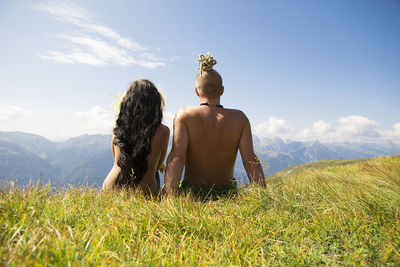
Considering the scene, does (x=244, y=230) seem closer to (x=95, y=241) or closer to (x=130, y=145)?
(x=95, y=241)

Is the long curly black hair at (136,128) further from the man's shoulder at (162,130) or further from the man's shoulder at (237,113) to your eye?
the man's shoulder at (237,113)

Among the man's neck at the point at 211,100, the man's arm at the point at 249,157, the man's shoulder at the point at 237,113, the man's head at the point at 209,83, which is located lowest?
the man's arm at the point at 249,157

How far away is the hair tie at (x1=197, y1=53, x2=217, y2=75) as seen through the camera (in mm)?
4984

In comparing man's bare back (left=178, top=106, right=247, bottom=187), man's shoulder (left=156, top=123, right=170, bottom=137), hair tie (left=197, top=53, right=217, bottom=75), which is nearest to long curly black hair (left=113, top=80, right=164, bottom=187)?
man's shoulder (left=156, top=123, right=170, bottom=137)

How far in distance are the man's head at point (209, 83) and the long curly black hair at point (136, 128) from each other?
1.10m

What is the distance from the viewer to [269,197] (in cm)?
323

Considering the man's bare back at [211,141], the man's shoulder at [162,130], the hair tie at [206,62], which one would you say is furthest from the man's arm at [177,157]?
the hair tie at [206,62]

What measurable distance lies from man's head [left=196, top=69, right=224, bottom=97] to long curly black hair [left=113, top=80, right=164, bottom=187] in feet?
3.60

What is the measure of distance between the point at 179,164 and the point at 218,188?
1.15 meters

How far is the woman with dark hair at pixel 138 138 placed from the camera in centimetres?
477

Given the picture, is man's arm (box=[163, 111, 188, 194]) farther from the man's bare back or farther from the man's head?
the man's head

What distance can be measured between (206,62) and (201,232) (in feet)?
12.5

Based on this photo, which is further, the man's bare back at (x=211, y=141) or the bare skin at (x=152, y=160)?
the bare skin at (x=152, y=160)

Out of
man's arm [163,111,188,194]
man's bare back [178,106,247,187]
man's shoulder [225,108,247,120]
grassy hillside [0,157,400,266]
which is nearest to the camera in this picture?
grassy hillside [0,157,400,266]
